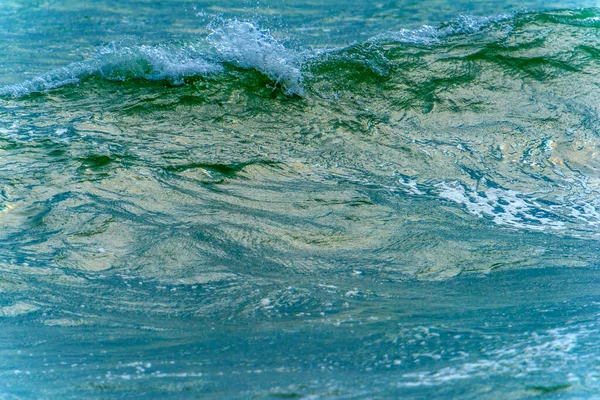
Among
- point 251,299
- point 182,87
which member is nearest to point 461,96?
point 182,87

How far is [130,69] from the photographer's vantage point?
5.57 metres

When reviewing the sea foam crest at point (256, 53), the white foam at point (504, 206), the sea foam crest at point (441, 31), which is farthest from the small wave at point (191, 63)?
the white foam at point (504, 206)

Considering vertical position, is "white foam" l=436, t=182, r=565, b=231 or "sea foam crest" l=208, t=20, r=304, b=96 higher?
"sea foam crest" l=208, t=20, r=304, b=96

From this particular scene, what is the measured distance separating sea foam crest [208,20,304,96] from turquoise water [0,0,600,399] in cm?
2

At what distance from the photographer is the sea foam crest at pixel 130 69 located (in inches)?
217

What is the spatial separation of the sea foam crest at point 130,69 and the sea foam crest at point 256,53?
0.67 feet

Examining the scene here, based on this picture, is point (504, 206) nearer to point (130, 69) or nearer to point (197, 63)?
point (197, 63)

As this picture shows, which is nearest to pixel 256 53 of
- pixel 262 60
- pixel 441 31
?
pixel 262 60

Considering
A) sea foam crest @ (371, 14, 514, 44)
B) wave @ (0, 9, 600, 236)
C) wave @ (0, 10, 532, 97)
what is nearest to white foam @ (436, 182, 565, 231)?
wave @ (0, 9, 600, 236)

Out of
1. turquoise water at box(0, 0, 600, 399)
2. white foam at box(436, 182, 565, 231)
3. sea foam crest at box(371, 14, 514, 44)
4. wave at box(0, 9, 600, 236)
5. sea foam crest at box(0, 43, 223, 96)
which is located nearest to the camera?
turquoise water at box(0, 0, 600, 399)

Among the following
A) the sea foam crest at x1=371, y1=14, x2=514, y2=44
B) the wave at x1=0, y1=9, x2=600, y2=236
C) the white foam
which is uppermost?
Answer: the sea foam crest at x1=371, y1=14, x2=514, y2=44

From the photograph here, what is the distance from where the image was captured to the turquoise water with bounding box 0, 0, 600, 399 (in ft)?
7.28

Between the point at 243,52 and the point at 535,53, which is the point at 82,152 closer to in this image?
the point at 243,52

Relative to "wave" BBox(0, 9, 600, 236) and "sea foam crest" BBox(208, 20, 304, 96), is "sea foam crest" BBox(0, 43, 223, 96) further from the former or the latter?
"sea foam crest" BBox(208, 20, 304, 96)
